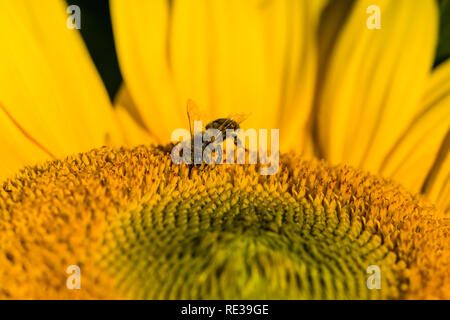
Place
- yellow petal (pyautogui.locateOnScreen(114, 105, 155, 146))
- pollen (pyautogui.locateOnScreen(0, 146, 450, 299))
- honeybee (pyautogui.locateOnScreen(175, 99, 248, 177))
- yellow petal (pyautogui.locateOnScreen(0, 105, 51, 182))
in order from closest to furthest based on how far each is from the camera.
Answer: pollen (pyautogui.locateOnScreen(0, 146, 450, 299)) < honeybee (pyautogui.locateOnScreen(175, 99, 248, 177)) < yellow petal (pyautogui.locateOnScreen(0, 105, 51, 182)) < yellow petal (pyautogui.locateOnScreen(114, 105, 155, 146))

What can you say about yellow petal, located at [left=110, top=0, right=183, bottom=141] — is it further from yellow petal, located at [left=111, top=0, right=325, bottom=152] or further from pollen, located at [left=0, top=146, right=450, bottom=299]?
pollen, located at [left=0, top=146, right=450, bottom=299]

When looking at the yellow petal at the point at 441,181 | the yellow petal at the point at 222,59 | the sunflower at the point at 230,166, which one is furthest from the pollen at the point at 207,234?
the yellow petal at the point at 222,59

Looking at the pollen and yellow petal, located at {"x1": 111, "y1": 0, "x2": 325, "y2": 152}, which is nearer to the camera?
the pollen

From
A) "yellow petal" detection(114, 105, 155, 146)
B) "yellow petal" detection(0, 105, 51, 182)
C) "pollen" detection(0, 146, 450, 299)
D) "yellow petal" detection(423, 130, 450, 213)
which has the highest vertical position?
"yellow petal" detection(114, 105, 155, 146)

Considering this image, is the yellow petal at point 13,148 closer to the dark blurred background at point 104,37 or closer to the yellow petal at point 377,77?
the dark blurred background at point 104,37

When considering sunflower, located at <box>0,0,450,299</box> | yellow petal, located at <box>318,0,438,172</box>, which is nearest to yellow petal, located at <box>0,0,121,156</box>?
sunflower, located at <box>0,0,450,299</box>

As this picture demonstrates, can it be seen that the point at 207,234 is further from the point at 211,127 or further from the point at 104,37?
the point at 104,37
